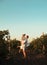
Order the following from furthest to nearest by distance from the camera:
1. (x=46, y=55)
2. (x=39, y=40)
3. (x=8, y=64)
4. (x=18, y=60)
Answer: (x=39, y=40), (x=46, y=55), (x=18, y=60), (x=8, y=64)

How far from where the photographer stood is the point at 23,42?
16.8m

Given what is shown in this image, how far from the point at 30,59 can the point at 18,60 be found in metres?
0.98

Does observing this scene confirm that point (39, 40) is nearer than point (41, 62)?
No

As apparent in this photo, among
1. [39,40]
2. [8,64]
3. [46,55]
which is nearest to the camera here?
[8,64]

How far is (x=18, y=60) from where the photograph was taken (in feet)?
53.2

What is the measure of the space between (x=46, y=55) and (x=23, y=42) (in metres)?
2.75

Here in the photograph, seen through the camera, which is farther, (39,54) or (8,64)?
(39,54)

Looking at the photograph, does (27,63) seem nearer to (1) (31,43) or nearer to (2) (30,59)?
(2) (30,59)

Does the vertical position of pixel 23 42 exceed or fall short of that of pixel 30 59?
it exceeds it

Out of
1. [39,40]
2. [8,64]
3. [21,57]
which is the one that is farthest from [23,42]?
[39,40]

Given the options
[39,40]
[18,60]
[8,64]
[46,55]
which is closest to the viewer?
[8,64]

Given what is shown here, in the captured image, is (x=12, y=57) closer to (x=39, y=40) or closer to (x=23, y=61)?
(x=23, y=61)

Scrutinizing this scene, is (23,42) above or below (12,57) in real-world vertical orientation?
above

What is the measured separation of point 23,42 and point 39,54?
9.12ft
